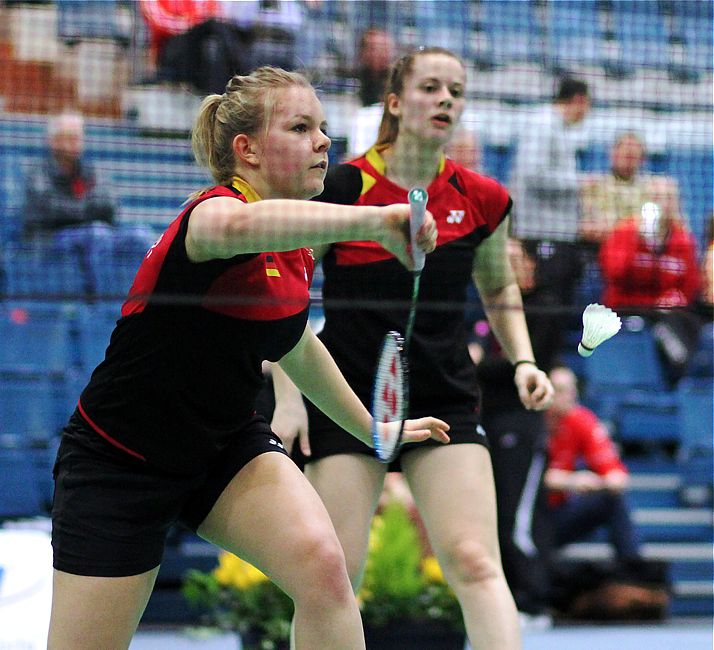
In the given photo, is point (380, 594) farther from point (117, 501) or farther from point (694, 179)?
point (694, 179)

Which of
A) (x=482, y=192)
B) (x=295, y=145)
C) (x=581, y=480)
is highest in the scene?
(x=295, y=145)

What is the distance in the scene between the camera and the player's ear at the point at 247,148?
9.47 feet

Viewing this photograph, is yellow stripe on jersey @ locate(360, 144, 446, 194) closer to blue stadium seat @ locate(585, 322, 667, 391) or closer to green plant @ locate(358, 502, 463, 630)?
green plant @ locate(358, 502, 463, 630)

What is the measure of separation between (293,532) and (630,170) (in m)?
4.14

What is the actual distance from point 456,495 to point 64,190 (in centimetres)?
334

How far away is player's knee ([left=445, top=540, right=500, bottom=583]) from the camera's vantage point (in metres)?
3.39

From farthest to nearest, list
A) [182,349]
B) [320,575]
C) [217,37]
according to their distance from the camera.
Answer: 1. [217,37]
2. [182,349]
3. [320,575]

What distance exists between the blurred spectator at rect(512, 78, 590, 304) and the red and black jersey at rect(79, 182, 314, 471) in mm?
2749

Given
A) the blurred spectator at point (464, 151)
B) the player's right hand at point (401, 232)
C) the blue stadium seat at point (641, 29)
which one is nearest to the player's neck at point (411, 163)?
the player's right hand at point (401, 232)

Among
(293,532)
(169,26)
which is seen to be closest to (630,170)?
(169,26)

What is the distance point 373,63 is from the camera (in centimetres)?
557

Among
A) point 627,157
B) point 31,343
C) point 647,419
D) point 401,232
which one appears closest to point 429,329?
point 401,232

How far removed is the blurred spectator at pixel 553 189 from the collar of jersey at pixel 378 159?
1734 mm

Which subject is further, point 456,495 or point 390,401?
point 456,495
